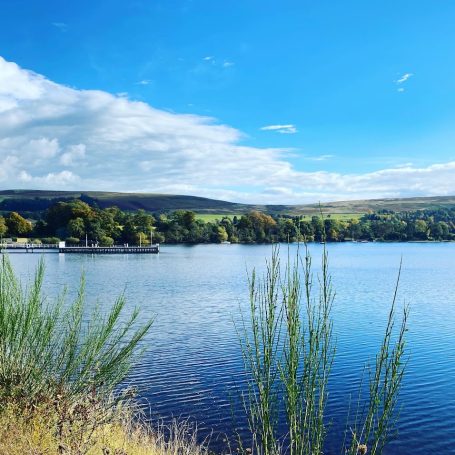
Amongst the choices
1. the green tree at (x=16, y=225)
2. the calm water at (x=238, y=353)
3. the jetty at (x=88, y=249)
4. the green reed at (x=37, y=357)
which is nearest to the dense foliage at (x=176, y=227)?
the green tree at (x=16, y=225)

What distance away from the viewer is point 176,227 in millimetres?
166125

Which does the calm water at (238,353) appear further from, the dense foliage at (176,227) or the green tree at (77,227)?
the green tree at (77,227)

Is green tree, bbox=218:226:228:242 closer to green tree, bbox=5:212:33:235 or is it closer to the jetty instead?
the jetty

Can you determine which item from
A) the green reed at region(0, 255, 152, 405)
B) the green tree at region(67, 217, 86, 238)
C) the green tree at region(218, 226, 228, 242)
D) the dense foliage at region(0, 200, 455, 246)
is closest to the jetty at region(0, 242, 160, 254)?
the dense foliage at region(0, 200, 455, 246)

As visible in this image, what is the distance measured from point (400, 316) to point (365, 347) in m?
10.2

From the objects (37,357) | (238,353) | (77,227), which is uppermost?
(77,227)

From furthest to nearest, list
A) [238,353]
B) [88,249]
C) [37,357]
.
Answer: [88,249] → [238,353] → [37,357]

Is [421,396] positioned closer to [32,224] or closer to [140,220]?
[140,220]

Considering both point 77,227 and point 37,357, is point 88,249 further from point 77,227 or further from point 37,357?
point 37,357

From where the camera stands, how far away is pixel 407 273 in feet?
233

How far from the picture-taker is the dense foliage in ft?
475

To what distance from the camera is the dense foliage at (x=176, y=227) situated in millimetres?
144875

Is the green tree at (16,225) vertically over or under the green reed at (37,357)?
over

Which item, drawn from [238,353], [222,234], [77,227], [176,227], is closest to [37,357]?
→ [238,353]
